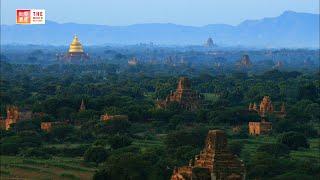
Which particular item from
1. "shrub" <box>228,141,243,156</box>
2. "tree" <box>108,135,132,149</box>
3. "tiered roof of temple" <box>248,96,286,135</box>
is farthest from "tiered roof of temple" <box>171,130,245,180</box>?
"tiered roof of temple" <box>248,96,286,135</box>

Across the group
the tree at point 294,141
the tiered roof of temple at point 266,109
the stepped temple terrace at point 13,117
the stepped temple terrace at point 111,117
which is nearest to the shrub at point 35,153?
the stepped temple terrace at point 111,117

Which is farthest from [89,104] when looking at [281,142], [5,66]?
[5,66]

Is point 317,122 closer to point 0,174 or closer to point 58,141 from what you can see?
point 58,141

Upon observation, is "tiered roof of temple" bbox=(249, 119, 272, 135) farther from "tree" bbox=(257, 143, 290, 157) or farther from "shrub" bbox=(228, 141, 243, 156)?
"shrub" bbox=(228, 141, 243, 156)

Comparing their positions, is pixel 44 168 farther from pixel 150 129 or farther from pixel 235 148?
pixel 150 129

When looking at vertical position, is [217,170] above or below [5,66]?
above
